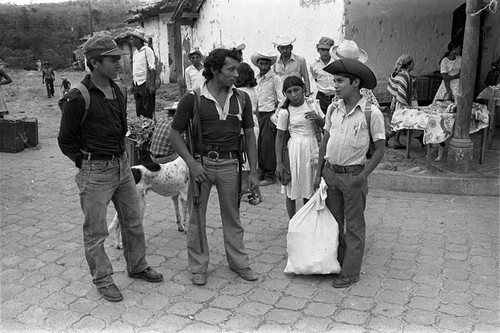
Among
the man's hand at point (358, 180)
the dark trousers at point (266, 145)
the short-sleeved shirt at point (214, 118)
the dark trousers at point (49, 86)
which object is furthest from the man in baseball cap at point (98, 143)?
the dark trousers at point (49, 86)

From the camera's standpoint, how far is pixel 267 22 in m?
11.7

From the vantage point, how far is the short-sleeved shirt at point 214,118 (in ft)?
14.0

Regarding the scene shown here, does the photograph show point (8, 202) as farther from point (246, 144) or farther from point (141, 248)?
point (246, 144)

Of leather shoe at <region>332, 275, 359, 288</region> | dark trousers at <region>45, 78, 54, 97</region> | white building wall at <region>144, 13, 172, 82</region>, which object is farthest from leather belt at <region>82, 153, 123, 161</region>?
dark trousers at <region>45, 78, 54, 97</region>

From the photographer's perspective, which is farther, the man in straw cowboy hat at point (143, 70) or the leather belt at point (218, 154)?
the man in straw cowboy hat at point (143, 70)

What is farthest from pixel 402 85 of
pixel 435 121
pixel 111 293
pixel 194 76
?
pixel 111 293

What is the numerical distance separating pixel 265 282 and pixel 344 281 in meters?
0.69

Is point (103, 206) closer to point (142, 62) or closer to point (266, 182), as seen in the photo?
point (266, 182)

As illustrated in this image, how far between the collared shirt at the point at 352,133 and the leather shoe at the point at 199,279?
4.99 ft

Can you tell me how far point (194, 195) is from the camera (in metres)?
4.37

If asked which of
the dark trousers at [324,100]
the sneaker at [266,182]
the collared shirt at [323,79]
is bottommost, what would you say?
the sneaker at [266,182]

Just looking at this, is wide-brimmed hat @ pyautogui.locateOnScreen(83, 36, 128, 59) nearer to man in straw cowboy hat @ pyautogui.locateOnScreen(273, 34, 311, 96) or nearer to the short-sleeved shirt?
the short-sleeved shirt

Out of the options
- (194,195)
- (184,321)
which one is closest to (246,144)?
(194,195)

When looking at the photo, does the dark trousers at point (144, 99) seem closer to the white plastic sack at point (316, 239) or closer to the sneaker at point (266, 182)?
the sneaker at point (266, 182)
